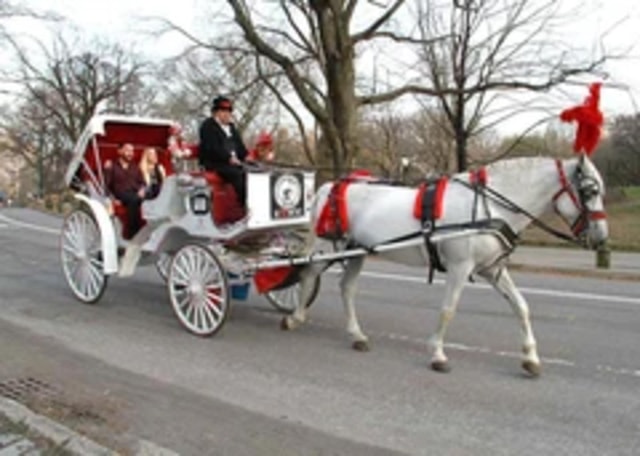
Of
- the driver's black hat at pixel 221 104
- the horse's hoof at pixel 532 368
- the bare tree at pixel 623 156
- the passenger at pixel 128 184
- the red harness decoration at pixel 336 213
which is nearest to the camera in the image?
the horse's hoof at pixel 532 368

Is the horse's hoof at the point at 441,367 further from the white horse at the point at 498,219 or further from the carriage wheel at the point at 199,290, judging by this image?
the carriage wheel at the point at 199,290

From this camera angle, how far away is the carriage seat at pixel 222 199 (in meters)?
7.12

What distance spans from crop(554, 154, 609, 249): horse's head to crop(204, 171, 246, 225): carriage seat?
135 inches

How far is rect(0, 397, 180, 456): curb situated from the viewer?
12.4ft

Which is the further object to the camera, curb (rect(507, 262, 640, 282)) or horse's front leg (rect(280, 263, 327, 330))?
curb (rect(507, 262, 640, 282))

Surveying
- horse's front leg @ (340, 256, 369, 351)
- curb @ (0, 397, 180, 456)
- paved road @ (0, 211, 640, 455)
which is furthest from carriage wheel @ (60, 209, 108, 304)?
curb @ (0, 397, 180, 456)

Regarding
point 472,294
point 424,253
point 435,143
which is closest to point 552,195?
point 424,253

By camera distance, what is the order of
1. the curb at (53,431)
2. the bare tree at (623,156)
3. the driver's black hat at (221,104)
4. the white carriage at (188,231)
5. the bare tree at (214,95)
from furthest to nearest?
the bare tree at (623,156) < the bare tree at (214,95) < the driver's black hat at (221,104) < the white carriage at (188,231) < the curb at (53,431)

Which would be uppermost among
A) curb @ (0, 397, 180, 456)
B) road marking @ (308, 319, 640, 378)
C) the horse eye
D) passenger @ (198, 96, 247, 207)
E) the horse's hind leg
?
passenger @ (198, 96, 247, 207)

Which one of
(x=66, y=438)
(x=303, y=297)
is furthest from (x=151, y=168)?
(x=66, y=438)

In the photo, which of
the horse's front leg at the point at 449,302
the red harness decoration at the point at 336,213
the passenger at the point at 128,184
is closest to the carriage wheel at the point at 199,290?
the red harness decoration at the point at 336,213

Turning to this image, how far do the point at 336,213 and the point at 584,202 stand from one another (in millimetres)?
2443

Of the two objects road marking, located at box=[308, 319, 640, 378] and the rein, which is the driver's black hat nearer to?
road marking, located at box=[308, 319, 640, 378]

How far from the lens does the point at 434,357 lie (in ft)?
18.9
